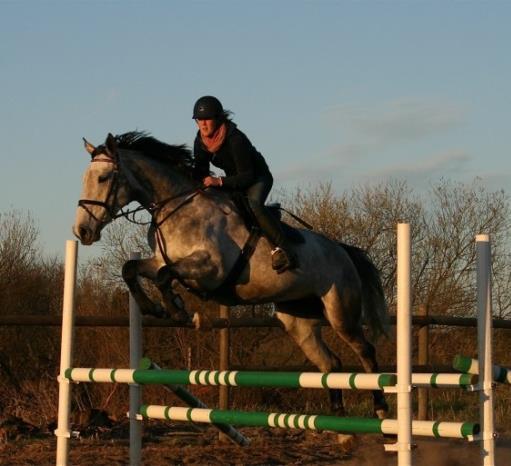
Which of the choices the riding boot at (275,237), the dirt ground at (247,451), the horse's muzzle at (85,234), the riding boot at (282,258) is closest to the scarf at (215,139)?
the riding boot at (275,237)

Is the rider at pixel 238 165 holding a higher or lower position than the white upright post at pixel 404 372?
higher

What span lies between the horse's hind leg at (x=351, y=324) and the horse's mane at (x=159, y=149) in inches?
52.2

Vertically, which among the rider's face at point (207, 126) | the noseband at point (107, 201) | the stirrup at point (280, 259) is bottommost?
the stirrup at point (280, 259)

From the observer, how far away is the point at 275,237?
6137 millimetres

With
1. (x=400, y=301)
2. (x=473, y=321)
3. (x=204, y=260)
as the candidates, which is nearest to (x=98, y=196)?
(x=204, y=260)

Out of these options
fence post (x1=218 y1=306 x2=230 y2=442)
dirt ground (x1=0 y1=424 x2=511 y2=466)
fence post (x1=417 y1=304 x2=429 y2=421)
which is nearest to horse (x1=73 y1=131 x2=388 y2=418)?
dirt ground (x1=0 y1=424 x2=511 y2=466)

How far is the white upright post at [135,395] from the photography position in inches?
246

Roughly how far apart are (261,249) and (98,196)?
107 centimetres

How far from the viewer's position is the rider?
6.14 metres

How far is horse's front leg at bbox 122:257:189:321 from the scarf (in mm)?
824

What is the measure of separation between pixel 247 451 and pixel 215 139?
2.61 meters

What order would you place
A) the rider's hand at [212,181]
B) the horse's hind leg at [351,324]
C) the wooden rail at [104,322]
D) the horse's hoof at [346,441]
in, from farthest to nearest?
the wooden rail at [104,322], the horse's hoof at [346,441], the horse's hind leg at [351,324], the rider's hand at [212,181]

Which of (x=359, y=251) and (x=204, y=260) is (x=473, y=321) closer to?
(x=359, y=251)

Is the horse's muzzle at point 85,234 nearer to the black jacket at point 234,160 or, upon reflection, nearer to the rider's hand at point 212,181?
the rider's hand at point 212,181
